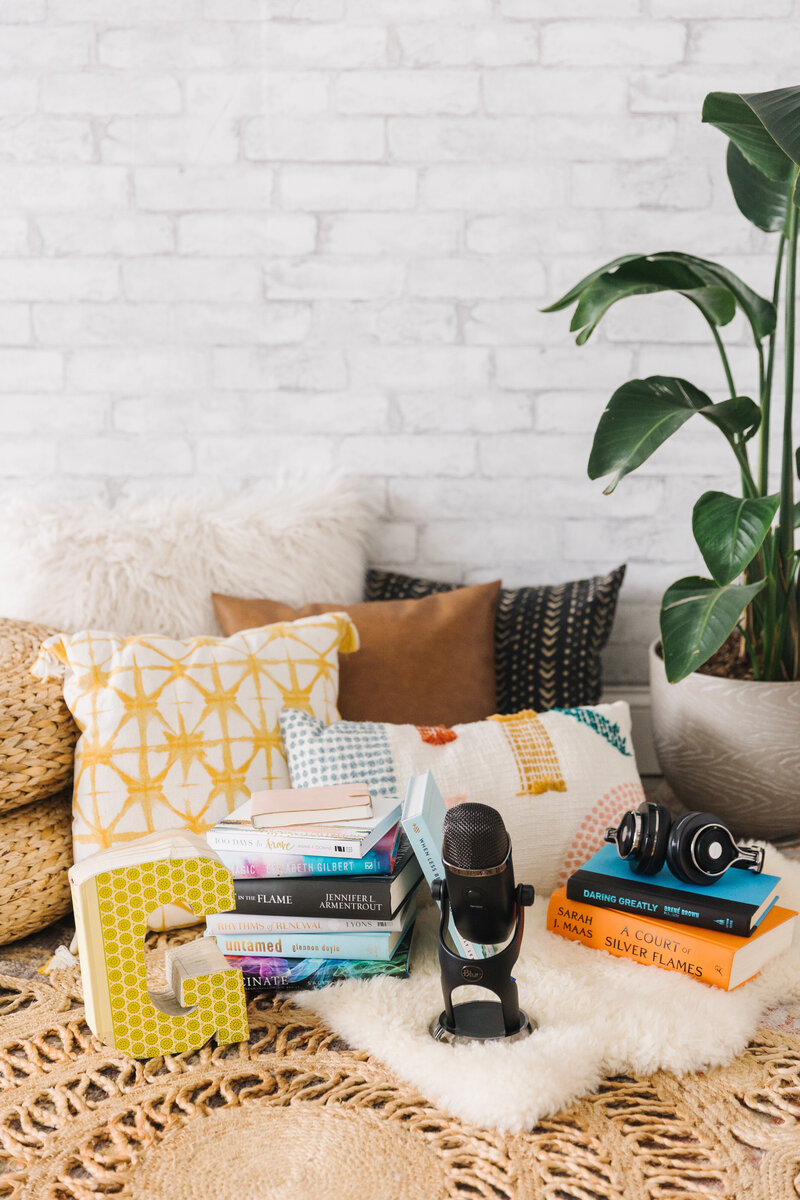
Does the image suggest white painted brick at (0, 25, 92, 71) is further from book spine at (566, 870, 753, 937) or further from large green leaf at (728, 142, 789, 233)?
book spine at (566, 870, 753, 937)

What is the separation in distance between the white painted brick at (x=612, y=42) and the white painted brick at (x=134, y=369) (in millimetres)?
852

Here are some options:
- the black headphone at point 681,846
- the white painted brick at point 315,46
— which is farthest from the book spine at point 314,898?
the white painted brick at point 315,46

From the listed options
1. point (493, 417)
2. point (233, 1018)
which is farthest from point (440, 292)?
point (233, 1018)

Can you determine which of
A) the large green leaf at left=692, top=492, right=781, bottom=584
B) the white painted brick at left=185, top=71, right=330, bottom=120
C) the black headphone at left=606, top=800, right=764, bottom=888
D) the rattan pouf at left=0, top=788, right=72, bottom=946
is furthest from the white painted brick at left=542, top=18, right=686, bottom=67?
the rattan pouf at left=0, top=788, right=72, bottom=946

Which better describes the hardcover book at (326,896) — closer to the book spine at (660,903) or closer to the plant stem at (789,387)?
the book spine at (660,903)

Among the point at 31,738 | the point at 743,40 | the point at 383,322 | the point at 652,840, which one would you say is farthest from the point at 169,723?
the point at 743,40

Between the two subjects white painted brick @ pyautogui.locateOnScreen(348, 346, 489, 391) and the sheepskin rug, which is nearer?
the sheepskin rug

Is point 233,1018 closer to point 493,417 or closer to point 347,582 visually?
point 347,582

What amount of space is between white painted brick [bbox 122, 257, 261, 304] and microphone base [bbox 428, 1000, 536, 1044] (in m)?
1.32

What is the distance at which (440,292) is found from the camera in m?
1.77

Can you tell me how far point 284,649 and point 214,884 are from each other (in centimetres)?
45

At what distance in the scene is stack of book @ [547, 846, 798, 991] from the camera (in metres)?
1.08

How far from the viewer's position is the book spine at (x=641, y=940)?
42.5 inches

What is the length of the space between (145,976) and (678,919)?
61 cm
